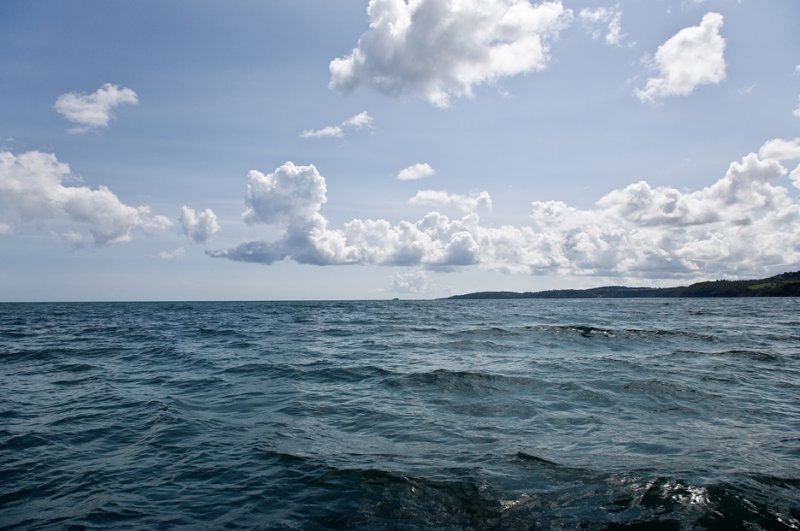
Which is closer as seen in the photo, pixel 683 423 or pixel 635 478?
pixel 635 478

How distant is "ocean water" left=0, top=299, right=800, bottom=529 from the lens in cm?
722

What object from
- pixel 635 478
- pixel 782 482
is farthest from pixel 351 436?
pixel 782 482

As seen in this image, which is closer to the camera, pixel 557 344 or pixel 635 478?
pixel 635 478

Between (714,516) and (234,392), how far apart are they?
14697 mm

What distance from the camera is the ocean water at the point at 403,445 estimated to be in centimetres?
722

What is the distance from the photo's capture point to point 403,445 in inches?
410

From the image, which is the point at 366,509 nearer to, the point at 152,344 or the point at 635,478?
the point at 635,478

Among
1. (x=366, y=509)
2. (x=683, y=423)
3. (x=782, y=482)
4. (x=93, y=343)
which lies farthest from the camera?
(x=93, y=343)

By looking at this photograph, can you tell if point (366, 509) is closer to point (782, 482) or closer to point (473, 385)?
point (782, 482)

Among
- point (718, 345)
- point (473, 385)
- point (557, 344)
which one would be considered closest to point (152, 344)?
point (473, 385)

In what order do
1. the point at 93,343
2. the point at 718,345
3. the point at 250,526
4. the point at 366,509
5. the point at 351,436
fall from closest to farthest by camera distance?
the point at 250,526
the point at 366,509
the point at 351,436
the point at 718,345
the point at 93,343

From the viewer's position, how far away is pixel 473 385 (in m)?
16.9

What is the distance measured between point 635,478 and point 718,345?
87.9 ft

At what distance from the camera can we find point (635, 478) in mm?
8195
